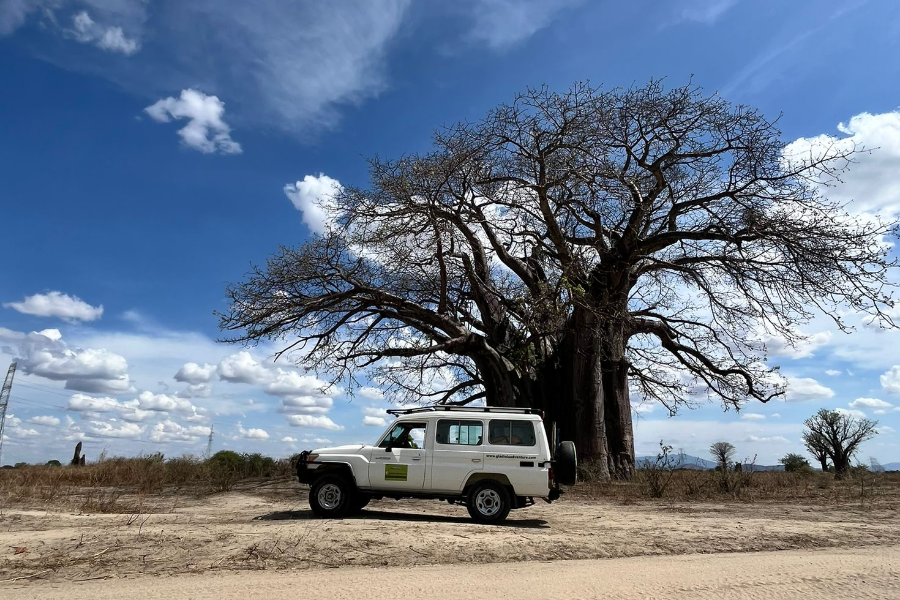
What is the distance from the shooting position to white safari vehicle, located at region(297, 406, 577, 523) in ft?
34.4

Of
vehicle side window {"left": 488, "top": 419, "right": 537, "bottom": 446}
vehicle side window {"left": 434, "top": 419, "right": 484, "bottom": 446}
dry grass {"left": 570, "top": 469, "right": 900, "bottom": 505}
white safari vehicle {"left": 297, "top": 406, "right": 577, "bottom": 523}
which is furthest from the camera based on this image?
dry grass {"left": 570, "top": 469, "right": 900, "bottom": 505}

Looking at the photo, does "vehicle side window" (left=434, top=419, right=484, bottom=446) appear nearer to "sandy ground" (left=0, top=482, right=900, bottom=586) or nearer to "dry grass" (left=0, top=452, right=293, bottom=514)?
"sandy ground" (left=0, top=482, right=900, bottom=586)

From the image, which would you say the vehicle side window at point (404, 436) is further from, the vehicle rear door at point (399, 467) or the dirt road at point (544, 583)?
the dirt road at point (544, 583)

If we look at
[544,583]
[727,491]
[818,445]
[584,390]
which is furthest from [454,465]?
[818,445]

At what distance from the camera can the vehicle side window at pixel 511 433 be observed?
424 inches

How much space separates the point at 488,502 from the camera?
10461 mm

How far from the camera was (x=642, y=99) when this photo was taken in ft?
54.4

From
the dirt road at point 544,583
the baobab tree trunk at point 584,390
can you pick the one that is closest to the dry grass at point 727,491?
the baobab tree trunk at point 584,390

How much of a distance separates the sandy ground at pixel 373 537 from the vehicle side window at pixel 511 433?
1295mm

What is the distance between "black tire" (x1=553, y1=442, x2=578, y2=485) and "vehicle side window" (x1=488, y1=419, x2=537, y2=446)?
56cm

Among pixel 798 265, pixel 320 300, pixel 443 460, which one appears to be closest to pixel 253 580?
pixel 443 460

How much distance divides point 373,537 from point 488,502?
3.09m

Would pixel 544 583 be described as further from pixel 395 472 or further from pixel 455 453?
pixel 395 472

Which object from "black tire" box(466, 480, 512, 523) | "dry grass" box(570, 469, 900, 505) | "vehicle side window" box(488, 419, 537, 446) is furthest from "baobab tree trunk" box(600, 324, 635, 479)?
"black tire" box(466, 480, 512, 523)
